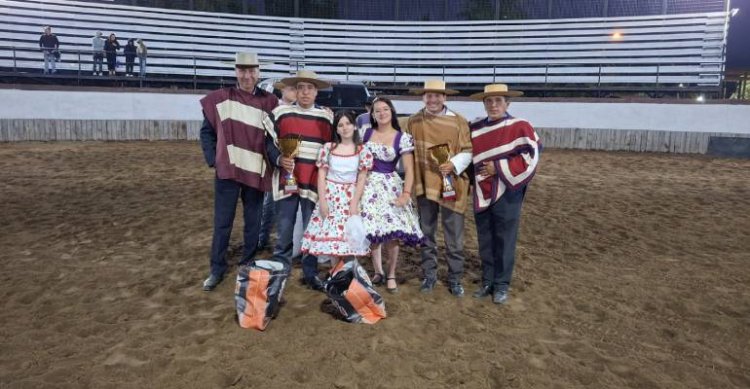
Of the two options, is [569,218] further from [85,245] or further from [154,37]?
[154,37]

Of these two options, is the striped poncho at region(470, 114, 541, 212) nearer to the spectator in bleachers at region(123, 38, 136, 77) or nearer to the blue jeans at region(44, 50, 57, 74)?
the spectator in bleachers at region(123, 38, 136, 77)

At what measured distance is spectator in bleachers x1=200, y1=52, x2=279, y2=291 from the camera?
4.38 meters

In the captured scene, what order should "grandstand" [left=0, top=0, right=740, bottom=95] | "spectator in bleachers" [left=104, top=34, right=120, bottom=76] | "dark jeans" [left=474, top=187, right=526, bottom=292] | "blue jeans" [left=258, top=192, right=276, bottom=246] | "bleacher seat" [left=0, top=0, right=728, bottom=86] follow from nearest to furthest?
"dark jeans" [left=474, top=187, right=526, bottom=292]
"blue jeans" [left=258, top=192, right=276, bottom=246]
"spectator in bleachers" [left=104, top=34, right=120, bottom=76]
"grandstand" [left=0, top=0, right=740, bottom=95]
"bleacher seat" [left=0, top=0, right=728, bottom=86]

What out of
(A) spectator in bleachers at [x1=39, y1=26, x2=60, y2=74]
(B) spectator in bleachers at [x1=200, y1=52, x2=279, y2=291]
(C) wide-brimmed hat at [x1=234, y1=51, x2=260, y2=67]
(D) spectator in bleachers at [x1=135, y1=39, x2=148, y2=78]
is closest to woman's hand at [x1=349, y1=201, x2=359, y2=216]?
(B) spectator in bleachers at [x1=200, y1=52, x2=279, y2=291]

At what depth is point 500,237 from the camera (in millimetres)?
4348

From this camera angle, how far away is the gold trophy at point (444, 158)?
4.20 metres

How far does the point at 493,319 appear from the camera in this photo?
404 centimetres

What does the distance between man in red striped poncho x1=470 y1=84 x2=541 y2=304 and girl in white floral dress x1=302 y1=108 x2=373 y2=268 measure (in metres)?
1.02

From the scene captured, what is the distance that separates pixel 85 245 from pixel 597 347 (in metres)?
5.54

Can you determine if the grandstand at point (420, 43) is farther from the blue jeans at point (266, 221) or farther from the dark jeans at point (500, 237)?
the dark jeans at point (500, 237)

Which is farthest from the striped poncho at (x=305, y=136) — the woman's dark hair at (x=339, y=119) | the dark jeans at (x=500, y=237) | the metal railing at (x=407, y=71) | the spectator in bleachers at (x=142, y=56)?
the spectator in bleachers at (x=142, y=56)

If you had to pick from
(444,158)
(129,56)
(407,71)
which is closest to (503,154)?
(444,158)

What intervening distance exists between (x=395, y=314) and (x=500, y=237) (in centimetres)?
117

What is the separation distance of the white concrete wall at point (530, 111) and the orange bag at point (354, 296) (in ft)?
44.3
